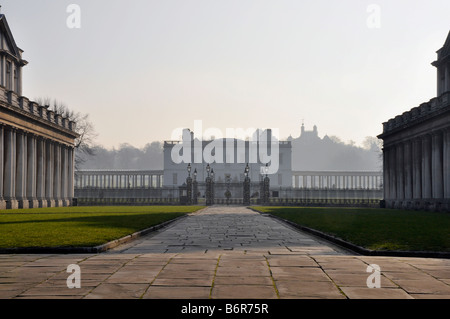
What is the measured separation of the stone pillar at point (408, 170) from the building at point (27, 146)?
107 ft

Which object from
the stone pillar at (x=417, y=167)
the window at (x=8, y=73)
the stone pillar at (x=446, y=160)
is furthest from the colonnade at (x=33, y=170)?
the stone pillar at (x=417, y=167)

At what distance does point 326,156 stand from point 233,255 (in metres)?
179

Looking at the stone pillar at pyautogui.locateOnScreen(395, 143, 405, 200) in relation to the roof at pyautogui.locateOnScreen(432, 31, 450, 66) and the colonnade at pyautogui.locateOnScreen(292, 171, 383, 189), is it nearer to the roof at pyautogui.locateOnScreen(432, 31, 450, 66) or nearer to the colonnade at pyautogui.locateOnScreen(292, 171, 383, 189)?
the roof at pyautogui.locateOnScreen(432, 31, 450, 66)

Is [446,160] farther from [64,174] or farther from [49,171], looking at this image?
[64,174]

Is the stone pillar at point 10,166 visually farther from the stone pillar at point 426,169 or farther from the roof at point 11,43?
the stone pillar at point 426,169

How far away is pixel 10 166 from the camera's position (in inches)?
1617

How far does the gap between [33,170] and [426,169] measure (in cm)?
3343

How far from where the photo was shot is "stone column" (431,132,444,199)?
3897 cm

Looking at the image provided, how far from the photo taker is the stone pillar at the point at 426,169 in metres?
41.2

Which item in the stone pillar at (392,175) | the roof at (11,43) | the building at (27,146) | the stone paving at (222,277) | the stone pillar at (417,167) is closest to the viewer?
the stone paving at (222,277)

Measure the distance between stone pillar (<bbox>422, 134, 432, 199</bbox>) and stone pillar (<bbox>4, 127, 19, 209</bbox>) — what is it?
3246cm

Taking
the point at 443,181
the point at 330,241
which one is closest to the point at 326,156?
the point at 443,181

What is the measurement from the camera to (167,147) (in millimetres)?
120000
